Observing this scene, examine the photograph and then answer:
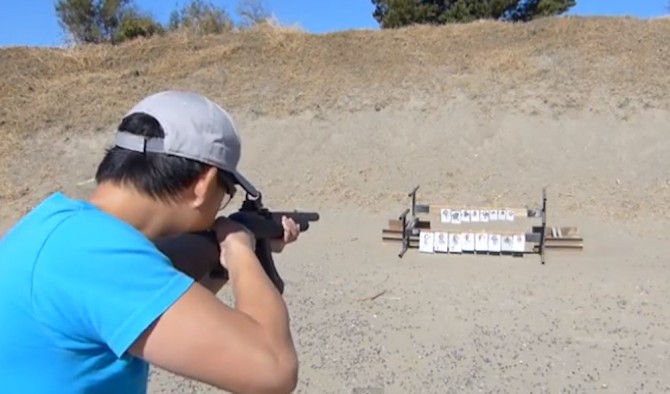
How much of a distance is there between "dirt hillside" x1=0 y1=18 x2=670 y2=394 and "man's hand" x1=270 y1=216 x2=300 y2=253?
3253 mm

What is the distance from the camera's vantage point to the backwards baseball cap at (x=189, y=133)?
1224mm

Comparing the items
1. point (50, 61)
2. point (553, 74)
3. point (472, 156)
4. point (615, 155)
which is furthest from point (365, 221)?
point (50, 61)

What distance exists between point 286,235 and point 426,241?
758 centimetres

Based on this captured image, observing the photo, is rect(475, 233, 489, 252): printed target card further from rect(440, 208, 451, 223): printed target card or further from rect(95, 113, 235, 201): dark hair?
rect(95, 113, 235, 201): dark hair

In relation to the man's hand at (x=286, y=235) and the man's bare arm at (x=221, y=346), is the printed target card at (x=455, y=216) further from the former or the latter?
the man's bare arm at (x=221, y=346)

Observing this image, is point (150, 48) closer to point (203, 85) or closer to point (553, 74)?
point (203, 85)

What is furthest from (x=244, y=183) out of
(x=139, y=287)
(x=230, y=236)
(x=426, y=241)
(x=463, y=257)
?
(x=426, y=241)

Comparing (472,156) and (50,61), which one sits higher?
(50,61)

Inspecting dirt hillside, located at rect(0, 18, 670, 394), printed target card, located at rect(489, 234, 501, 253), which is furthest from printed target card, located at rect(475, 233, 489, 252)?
dirt hillside, located at rect(0, 18, 670, 394)

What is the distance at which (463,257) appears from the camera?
29.3 ft

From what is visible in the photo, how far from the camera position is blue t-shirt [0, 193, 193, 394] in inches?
43.4

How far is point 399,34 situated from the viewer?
720 inches

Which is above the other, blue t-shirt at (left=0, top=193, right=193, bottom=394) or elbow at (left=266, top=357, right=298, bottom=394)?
blue t-shirt at (left=0, top=193, right=193, bottom=394)

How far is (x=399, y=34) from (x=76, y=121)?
781 centimetres
